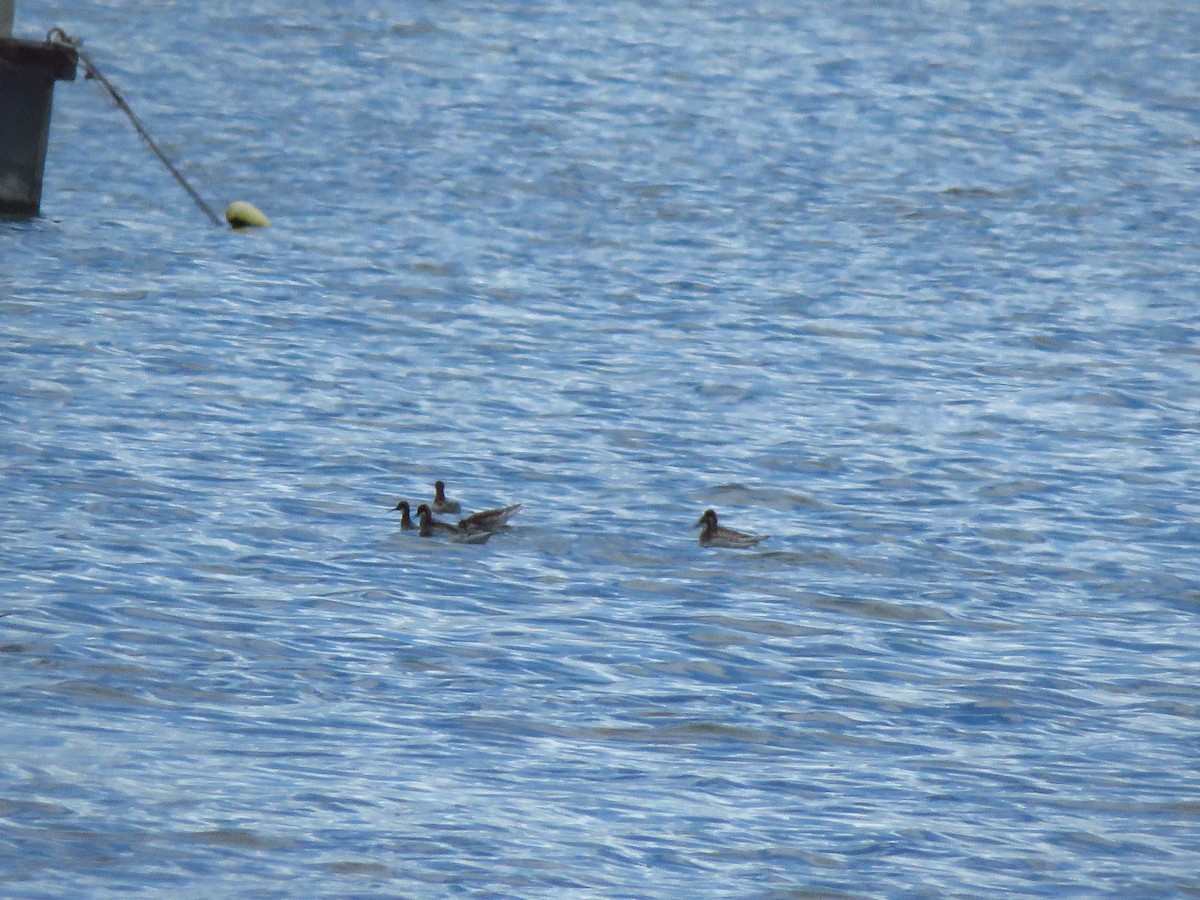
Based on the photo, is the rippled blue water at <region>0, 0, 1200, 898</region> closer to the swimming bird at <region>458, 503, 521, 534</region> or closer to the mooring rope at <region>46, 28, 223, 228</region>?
the swimming bird at <region>458, 503, 521, 534</region>

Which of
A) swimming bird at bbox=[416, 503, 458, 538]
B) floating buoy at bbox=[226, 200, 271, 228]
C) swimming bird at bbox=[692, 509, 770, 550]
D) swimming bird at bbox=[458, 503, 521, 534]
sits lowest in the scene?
floating buoy at bbox=[226, 200, 271, 228]

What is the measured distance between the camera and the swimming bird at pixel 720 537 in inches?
588

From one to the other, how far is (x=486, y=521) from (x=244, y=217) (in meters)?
14.0

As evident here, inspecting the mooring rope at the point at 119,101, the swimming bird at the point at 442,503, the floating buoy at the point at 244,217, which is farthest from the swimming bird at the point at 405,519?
the floating buoy at the point at 244,217

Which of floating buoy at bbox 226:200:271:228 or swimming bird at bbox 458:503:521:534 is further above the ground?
swimming bird at bbox 458:503:521:534

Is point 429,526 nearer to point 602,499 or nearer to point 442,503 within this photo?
point 442,503

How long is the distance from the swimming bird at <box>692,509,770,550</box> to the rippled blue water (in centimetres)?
10

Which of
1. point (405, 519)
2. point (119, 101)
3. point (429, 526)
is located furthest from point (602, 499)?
point (119, 101)

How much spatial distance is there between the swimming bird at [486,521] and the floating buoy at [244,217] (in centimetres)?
1361

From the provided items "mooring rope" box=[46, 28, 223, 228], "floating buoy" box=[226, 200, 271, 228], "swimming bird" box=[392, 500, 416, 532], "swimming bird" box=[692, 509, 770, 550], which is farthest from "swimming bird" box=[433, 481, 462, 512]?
"floating buoy" box=[226, 200, 271, 228]

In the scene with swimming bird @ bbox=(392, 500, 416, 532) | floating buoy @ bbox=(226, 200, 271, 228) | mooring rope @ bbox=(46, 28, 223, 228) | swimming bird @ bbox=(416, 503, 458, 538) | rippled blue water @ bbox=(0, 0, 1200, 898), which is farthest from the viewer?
floating buoy @ bbox=(226, 200, 271, 228)

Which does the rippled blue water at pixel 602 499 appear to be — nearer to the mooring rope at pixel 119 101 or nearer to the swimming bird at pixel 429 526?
the swimming bird at pixel 429 526

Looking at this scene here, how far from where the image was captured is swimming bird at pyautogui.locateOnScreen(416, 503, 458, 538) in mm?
14875

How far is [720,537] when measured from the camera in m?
15.0
